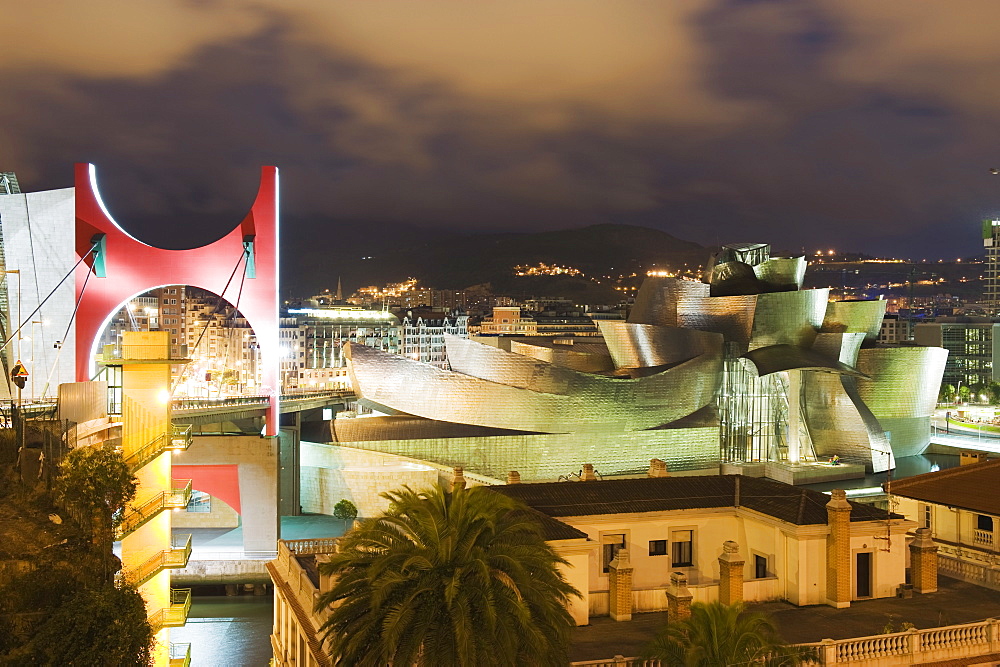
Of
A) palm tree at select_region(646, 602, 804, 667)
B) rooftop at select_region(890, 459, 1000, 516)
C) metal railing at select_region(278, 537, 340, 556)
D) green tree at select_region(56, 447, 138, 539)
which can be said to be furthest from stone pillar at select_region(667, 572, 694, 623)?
green tree at select_region(56, 447, 138, 539)

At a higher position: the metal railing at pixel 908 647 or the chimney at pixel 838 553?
the chimney at pixel 838 553

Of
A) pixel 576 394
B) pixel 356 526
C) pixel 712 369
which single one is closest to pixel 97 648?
pixel 356 526

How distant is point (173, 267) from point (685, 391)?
20376mm

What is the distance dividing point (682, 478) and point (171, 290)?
316 ft

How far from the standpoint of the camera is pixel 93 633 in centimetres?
1155

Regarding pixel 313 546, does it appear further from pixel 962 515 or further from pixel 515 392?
pixel 515 392

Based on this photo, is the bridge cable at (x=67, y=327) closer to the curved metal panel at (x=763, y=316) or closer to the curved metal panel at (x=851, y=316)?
the curved metal panel at (x=763, y=316)

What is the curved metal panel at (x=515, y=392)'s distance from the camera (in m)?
40.2

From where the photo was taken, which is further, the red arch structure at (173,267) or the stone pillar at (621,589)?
the red arch structure at (173,267)

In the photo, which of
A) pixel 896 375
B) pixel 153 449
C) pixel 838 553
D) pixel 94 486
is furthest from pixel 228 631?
pixel 896 375

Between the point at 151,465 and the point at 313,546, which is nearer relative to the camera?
the point at 313,546

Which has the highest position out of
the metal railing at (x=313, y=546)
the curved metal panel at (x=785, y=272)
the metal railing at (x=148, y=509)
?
the curved metal panel at (x=785, y=272)

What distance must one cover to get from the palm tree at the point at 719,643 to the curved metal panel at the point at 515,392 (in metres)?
29.1

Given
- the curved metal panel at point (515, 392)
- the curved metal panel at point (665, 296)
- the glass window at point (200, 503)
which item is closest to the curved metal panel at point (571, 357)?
the curved metal panel at point (665, 296)
